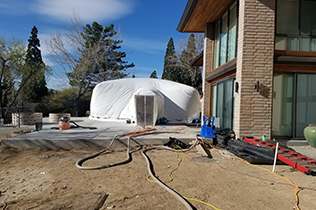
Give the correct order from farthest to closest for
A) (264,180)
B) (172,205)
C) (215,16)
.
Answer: (215,16) < (264,180) < (172,205)

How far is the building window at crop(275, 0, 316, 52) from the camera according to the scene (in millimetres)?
6074

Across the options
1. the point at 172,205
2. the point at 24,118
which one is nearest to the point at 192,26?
the point at 172,205

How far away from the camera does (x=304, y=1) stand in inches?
241

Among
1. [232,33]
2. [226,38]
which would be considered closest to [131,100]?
[226,38]

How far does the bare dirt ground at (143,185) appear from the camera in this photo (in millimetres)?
2617

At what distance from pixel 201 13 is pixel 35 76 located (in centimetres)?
1551

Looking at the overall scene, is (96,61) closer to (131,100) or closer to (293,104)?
(131,100)

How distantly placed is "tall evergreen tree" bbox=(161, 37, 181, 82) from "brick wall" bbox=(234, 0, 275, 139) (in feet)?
78.6

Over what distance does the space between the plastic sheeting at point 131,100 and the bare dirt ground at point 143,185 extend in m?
7.59

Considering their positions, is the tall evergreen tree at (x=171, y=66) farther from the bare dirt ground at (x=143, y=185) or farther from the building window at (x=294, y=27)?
the bare dirt ground at (x=143, y=185)

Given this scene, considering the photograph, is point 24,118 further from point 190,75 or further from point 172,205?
point 190,75

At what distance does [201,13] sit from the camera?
7.93 metres

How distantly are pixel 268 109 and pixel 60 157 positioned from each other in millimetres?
5630

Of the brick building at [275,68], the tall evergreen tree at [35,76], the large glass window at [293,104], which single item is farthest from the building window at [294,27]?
the tall evergreen tree at [35,76]
